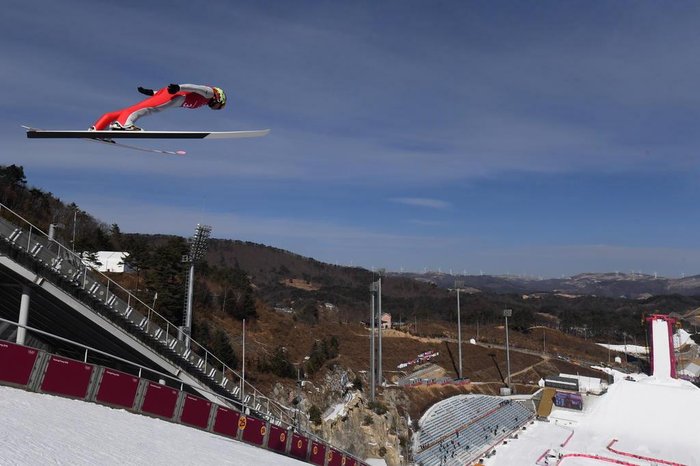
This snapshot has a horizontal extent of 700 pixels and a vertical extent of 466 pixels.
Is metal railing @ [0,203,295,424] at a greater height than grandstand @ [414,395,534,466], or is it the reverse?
metal railing @ [0,203,295,424]

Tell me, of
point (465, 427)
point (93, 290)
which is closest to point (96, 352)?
A: point (93, 290)

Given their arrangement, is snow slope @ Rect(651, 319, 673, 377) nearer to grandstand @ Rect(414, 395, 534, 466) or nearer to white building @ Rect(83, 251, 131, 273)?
grandstand @ Rect(414, 395, 534, 466)

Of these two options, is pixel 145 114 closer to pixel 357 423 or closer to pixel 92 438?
pixel 92 438

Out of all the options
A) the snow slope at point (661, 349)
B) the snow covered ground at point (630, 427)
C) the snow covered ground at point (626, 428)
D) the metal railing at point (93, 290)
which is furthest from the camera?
the snow slope at point (661, 349)

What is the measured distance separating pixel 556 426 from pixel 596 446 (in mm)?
7435

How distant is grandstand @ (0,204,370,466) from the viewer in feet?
43.9

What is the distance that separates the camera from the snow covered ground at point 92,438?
847cm

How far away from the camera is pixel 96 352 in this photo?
21.2 m

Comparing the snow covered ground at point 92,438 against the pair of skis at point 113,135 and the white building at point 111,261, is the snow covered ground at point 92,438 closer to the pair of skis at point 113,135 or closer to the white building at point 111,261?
the pair of skis at point 113,135

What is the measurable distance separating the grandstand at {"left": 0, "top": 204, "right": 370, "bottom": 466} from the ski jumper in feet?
17.7

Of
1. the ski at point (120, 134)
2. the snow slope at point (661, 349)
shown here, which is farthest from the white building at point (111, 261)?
the snow slope at point (661, 349)

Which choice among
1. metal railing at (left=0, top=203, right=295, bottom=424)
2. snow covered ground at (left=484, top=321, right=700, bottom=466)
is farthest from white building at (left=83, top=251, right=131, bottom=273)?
snow covered ground at (left=484, top=321, right=700, bottom=466)

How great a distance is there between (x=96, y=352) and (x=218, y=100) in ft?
49.8

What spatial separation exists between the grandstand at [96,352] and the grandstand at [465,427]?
20405mm
